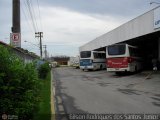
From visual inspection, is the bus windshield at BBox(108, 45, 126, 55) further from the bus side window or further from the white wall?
the white wall

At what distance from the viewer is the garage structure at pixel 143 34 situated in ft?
101

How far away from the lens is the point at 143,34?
1316 inches

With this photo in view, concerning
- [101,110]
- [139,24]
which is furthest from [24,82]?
[139,24]

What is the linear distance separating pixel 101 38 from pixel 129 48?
21668 millimetres

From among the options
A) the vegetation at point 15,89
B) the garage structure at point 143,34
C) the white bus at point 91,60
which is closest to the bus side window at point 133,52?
the garage structure at point 143,34

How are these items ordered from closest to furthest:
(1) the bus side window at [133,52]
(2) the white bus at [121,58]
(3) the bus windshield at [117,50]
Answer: (2) the white bus at [121,58], (3) the bus windshield at [117,50], (1) the bus side window at [133,52]

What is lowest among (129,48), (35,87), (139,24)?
(35,87)

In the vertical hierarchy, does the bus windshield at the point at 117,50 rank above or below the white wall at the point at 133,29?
below

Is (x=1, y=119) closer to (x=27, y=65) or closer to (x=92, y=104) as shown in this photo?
(x=27, y=65)

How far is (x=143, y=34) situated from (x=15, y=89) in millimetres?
26868

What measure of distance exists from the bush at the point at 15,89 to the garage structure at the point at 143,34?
22.5 meters

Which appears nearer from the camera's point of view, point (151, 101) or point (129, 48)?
point (151, 101)

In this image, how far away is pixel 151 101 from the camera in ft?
50.2

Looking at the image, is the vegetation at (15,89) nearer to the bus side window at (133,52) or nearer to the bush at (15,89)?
the bush at (15,89)
